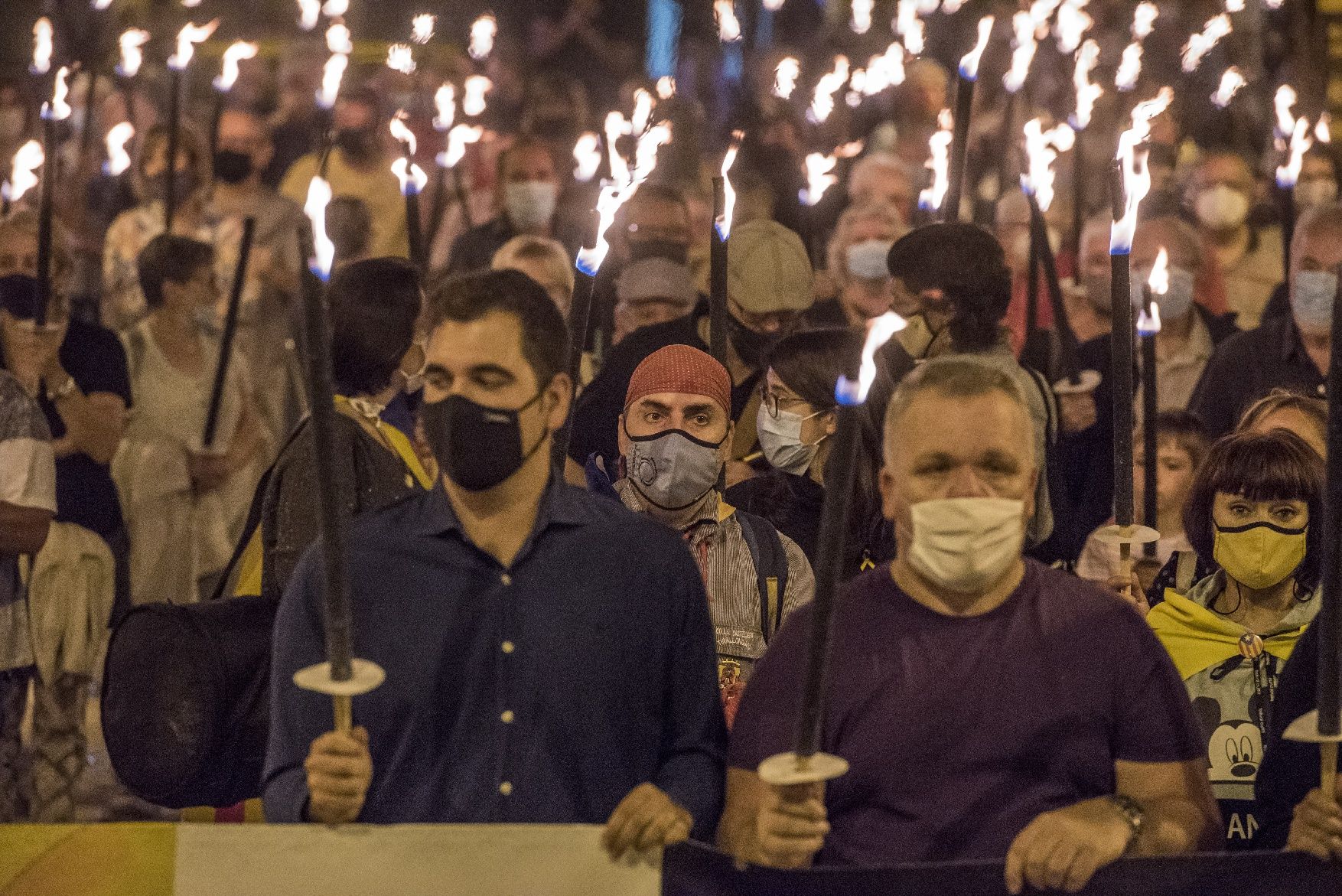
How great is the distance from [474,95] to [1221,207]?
403 centimetres

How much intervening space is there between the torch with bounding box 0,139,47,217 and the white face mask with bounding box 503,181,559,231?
79.2 inches

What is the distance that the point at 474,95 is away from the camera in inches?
452

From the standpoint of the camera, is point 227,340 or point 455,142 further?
point 455,142

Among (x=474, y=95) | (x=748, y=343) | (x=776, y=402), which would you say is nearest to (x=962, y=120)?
(x=776, y=402)

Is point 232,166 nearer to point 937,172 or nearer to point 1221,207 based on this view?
point 937,172

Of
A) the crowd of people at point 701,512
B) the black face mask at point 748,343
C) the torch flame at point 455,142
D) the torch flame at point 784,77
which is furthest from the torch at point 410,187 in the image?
the torch flame at point 784,77

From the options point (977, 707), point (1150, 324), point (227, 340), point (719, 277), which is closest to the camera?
point (977, 707)

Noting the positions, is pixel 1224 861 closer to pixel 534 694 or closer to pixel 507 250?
pixel 534 694

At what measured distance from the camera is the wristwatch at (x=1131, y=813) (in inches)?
127

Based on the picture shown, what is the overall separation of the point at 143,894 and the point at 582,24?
510 inches

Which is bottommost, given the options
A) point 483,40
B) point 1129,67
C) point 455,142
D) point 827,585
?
point 827,585

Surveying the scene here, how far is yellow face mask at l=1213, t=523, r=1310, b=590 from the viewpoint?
454 centimetres

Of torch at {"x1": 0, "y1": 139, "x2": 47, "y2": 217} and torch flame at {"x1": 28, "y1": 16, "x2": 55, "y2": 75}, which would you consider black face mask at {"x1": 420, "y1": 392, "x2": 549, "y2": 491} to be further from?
torch flame at {"x1": 28, "y1": 16, "x2": 55, "y2": 75}

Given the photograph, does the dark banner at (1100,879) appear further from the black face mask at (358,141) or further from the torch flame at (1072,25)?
the torch flame at (1072,25)
